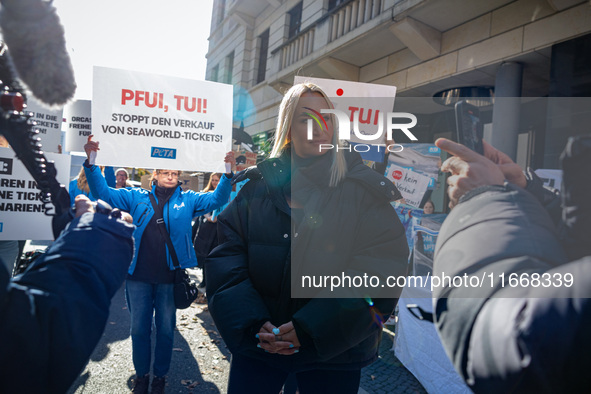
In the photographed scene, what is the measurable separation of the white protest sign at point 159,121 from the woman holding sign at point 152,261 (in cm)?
18

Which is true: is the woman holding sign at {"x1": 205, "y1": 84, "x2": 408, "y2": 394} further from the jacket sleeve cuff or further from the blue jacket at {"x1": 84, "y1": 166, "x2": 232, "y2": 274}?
the blue jacket at {"x1": 84, "y1": 166, "x2": 232, "y2": 274}

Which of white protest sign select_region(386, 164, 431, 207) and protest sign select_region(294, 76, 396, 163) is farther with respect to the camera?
protest sign select_region(294, 76, 396, 163)

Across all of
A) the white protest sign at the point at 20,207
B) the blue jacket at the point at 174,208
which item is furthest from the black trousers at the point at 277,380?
the blue jacket at the point at 174,208

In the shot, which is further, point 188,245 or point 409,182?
point 188,245

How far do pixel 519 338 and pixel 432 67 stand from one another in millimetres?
6298

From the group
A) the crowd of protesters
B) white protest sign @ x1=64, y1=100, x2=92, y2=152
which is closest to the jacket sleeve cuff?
the crowd of protesters

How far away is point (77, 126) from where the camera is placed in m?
3.54

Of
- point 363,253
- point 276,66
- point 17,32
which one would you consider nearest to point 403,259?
point 363,253

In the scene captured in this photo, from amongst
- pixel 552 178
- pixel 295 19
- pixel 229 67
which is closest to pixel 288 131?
pixel 552 178

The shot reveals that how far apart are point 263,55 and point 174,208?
1114cm

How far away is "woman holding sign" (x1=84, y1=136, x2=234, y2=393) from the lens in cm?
273

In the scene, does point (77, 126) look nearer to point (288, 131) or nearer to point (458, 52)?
point (288, 131)

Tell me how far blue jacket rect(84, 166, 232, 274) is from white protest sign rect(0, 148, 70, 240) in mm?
608

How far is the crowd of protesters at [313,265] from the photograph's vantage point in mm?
635
